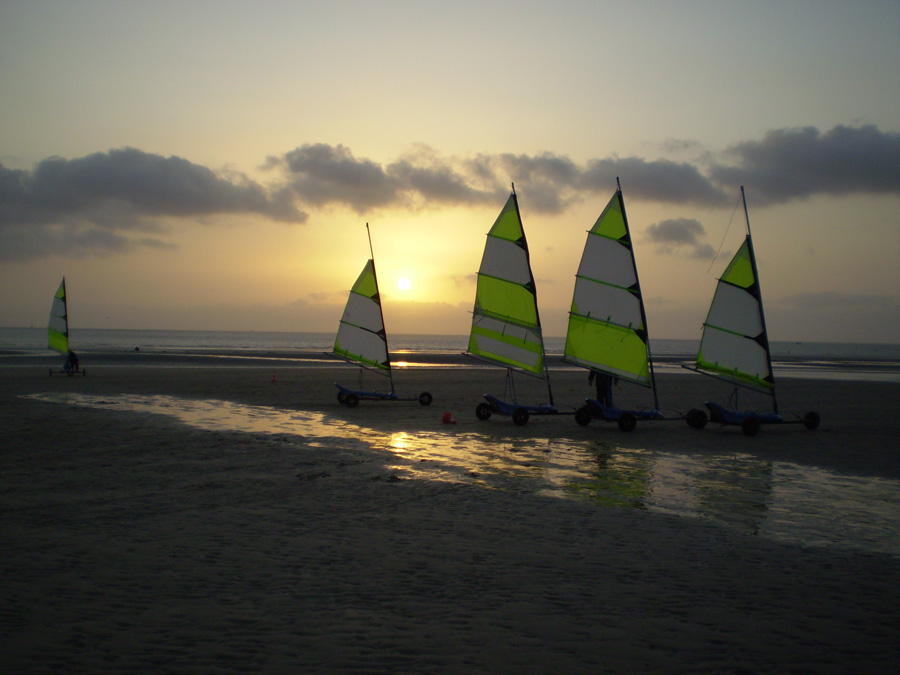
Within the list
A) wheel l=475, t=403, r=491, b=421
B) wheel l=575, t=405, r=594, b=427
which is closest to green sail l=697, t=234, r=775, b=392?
wheel l=575, t=405, r=594, b=427

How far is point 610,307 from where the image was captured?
59.9 feet

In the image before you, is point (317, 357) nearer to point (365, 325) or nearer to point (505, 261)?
point (365, 325)

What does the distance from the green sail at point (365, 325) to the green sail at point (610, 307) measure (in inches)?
326

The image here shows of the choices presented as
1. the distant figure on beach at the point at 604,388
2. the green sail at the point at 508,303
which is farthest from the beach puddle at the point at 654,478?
the green sail at the point at 508,303

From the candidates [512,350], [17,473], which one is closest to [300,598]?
[17,473]

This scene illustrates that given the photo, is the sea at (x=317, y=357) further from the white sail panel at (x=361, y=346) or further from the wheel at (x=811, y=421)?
the wheel at (x=811, y=421)

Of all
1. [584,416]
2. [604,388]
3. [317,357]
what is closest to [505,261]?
[604,388]

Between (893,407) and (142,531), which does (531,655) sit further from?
(893,407)

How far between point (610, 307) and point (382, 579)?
13725 mm

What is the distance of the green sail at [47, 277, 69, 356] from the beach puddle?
23.9 m

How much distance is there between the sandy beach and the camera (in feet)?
15.3

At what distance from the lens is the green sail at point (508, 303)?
1900cm

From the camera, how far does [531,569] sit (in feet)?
21.1

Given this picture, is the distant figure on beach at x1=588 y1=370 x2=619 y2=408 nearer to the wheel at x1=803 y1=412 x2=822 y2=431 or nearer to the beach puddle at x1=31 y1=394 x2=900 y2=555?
the beach puddle at x1=31 y1=394 x2=900 y2=555
